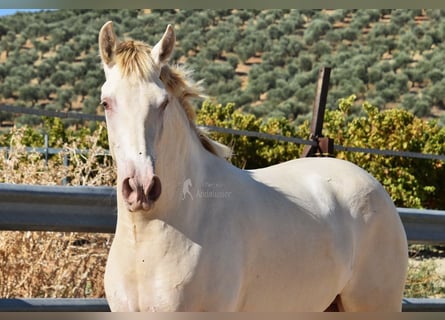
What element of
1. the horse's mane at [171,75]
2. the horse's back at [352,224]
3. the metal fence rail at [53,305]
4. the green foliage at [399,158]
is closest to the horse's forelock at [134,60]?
the horse's mane at [171,75]

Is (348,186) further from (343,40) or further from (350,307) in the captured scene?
(343,40)

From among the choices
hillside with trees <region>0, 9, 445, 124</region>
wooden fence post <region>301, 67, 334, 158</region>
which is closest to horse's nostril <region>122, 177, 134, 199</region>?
wooden fence post <region>301, 67, 334, 158</region>

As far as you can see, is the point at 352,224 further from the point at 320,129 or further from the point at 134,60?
the point at 320,129

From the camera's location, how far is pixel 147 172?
3297 mm

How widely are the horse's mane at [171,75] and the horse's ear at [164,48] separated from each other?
3cm

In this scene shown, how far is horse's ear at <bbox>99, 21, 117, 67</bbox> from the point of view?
3633mm

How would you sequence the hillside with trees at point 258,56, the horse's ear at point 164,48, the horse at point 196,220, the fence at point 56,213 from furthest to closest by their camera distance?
the hillside with trees at point 258,56 → the fence at point 56,213 → the horse's ear at point 164,48 → the horse at point 196,220

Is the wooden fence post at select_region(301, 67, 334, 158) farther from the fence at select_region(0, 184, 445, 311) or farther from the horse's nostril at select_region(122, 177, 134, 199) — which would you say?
the horse's nostril at select_region(122, 177, 134, 199)

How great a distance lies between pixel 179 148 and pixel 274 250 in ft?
2.24

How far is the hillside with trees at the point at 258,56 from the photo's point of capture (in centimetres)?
3116

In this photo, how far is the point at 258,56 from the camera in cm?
3875

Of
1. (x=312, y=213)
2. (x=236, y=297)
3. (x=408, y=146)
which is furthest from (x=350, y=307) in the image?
(x=408, y=146)

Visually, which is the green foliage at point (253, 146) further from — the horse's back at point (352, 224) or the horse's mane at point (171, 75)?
the horse's mane at point (171, 75)

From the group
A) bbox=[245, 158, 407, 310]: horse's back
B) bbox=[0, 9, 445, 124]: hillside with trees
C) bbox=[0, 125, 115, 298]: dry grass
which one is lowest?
bbox=[0, 9, 445, 124]: hillside with trees
